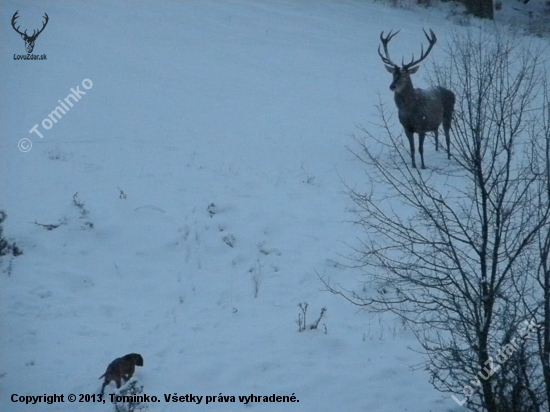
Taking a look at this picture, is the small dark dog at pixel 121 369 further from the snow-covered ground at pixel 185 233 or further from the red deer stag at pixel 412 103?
the red deer stag at pixel 412 103

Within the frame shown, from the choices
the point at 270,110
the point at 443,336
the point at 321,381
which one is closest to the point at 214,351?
the point at 321,381

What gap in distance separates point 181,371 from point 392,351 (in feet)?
7.31

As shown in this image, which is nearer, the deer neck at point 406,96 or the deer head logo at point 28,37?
the deer neck at point 406,96

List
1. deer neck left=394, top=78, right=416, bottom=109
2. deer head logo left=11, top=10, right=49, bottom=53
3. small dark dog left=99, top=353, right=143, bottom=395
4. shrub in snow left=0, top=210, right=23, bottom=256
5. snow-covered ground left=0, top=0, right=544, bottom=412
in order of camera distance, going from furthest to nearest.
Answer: deer head logo left=11, top=10, right=49, bottom=53, deer neck left=394, top=78, right=416, bottom=109, shrub in snow left=0, top=210, right=23, bottom=256, snow-covered ground left=0, top=0, right=544, bottom=412, small dark dog left=99, top=353, right=143, bottom=395

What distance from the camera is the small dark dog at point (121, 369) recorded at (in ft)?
18.1

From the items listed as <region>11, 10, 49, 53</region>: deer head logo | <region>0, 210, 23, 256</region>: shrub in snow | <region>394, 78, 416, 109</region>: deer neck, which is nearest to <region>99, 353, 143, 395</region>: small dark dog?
<region>0, 210, 23, 256</region>: shrub in snow

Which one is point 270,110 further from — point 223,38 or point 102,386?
point 102,386

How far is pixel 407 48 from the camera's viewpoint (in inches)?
779

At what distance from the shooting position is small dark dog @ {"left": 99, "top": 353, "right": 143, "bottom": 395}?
5.51m

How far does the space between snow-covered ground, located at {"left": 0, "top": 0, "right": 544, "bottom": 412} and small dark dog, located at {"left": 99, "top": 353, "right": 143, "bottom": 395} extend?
0.13 metres

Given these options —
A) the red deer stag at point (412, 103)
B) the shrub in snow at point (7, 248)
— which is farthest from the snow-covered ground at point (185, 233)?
the red deer stag at point (412, 103)

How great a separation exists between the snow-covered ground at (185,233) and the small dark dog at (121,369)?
0.13 metres

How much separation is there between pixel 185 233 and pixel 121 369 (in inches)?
119

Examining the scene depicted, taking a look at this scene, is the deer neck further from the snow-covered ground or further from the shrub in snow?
Answer: the shrub in snow
